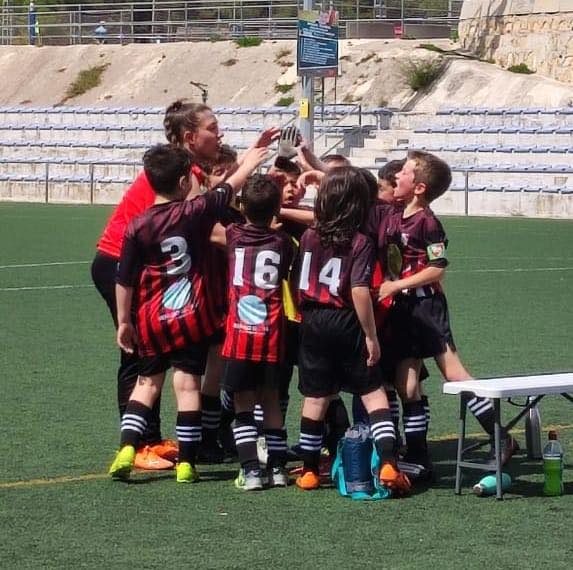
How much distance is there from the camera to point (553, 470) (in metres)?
6.44

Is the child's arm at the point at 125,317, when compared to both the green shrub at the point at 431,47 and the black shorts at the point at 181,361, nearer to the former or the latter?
the black shorts at the point at 181,361

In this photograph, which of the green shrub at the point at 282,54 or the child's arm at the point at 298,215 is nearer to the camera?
the child's arm at the point at 298,215

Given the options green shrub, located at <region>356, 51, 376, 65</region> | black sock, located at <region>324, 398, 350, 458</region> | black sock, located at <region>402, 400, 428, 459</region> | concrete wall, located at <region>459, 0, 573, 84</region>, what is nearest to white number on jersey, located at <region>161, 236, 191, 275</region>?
black sock, located at <region>324, 398, 350, 458</region>

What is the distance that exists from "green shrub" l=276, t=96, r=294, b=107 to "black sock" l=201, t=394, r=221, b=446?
1309 inches

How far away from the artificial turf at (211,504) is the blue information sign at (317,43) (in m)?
18.3

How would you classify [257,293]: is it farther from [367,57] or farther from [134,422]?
[367,57]

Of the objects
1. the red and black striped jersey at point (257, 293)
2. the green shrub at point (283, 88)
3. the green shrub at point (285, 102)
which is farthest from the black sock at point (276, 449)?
the green shrub at point (283, 88)

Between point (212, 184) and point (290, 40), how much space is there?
127ft

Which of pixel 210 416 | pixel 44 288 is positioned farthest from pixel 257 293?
pixel 44 288

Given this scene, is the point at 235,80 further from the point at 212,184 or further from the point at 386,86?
the point at 212,184

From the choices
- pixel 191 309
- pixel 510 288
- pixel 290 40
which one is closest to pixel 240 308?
pixel 191 309

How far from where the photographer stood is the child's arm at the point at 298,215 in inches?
273

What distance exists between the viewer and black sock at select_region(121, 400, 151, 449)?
22.3ft

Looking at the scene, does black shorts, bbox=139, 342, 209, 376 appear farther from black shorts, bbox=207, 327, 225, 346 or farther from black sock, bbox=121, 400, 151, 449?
black sock, bbox=121, 400, 151, 449
